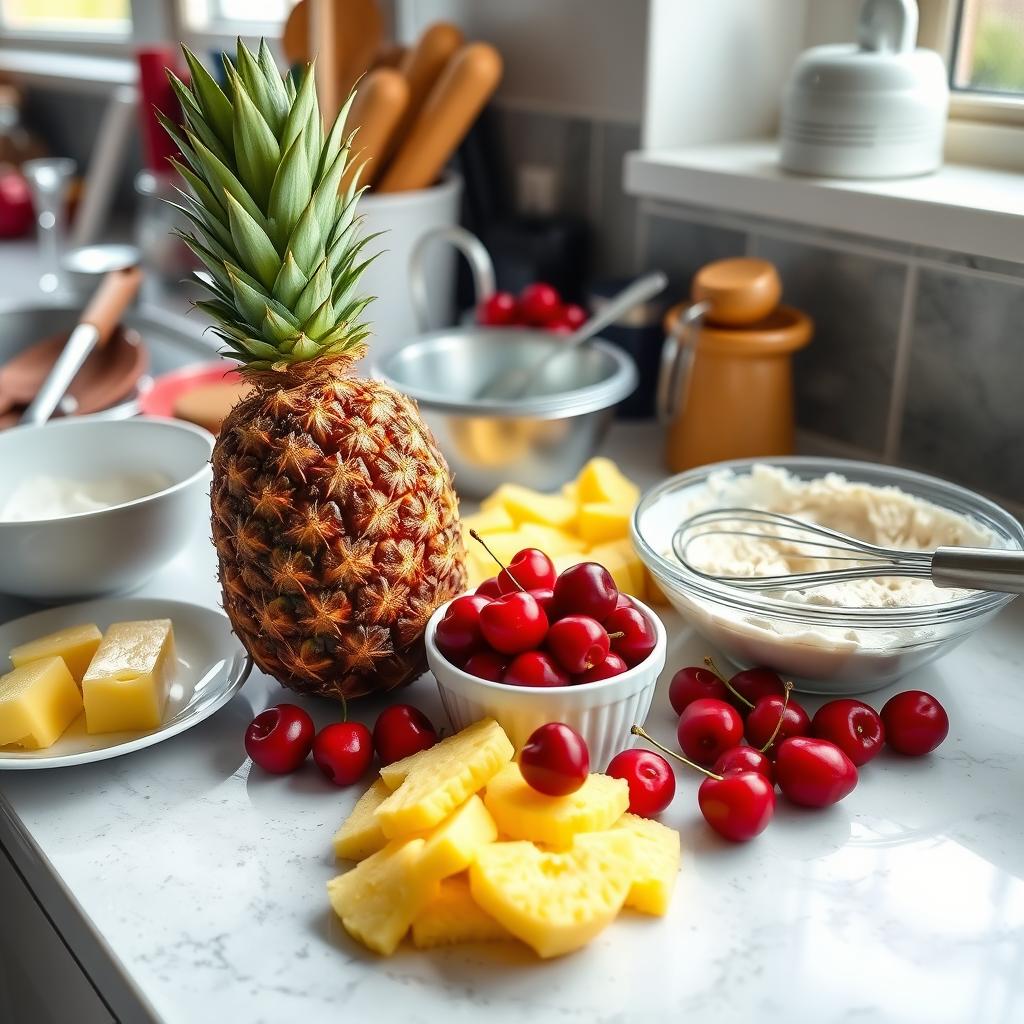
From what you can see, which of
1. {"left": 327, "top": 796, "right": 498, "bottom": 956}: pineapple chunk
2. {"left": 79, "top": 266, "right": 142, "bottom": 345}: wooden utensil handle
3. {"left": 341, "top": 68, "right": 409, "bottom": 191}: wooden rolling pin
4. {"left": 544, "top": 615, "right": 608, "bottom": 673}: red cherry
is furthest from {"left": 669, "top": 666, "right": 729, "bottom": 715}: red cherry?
{"left": 79, "top": 266, "right": 142, "bottom": 345}: wooden utensil handle

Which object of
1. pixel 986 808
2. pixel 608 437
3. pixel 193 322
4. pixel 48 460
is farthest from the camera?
pixel 193 322

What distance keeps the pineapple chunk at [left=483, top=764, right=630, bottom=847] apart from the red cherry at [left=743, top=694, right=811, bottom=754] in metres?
0.13

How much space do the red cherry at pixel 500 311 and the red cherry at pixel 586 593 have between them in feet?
2.01

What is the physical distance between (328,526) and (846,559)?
35 centimetres

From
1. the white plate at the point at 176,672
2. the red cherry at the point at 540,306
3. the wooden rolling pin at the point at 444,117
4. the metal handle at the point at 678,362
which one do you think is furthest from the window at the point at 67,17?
the white plate at the point at 176,672

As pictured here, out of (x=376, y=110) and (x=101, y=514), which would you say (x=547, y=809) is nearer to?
(x=101, y=514)

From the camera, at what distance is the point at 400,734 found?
72cm

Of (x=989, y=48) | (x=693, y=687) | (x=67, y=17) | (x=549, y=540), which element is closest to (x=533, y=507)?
(x=549, y=540)

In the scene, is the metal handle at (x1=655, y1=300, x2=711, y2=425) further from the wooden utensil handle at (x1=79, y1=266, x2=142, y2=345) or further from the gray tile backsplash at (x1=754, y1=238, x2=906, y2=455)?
the wooden utensil handle at (x1=79, y1=266, x2=142, y2=345)

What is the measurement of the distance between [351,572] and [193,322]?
114 cm

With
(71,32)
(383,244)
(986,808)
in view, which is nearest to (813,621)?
(986,808)

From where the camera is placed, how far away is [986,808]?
0.69 m

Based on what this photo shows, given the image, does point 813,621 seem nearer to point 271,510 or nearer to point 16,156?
point 271,510

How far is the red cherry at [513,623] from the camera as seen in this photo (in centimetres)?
69
